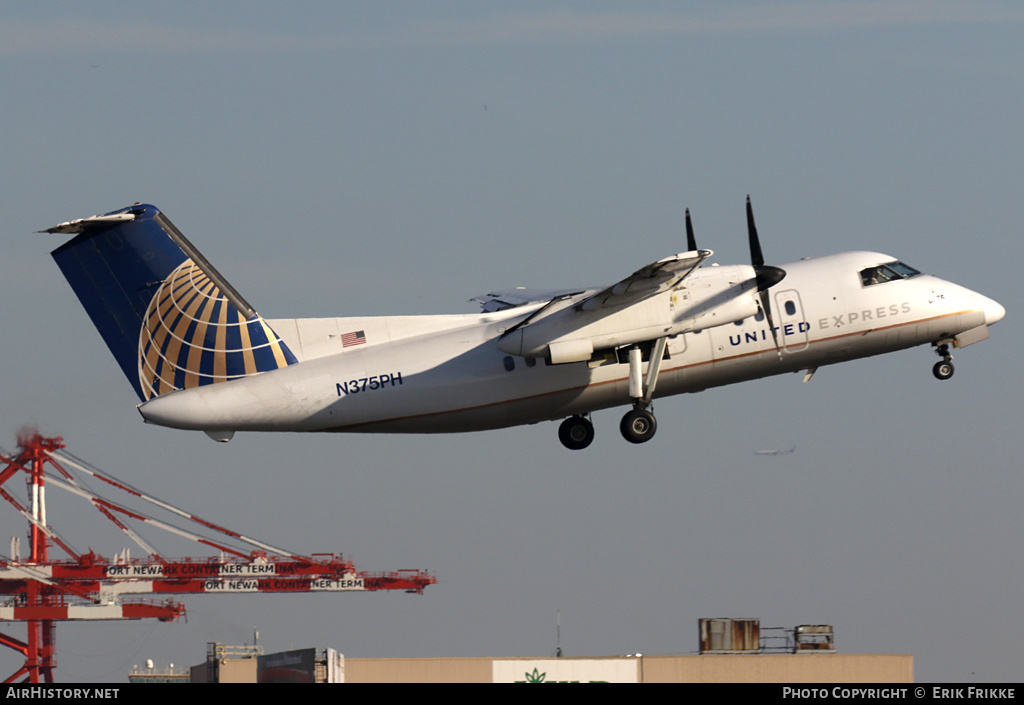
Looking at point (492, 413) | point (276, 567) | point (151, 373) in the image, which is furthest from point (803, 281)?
point (276, 567)

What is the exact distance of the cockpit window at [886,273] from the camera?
2847 centimetres

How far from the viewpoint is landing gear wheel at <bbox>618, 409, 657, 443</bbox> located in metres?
27.9

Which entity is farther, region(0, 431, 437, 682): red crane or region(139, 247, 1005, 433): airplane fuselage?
region(0, 431, 437, 682): red crane

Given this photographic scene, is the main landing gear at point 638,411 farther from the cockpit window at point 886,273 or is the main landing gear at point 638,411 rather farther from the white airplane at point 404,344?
the cockpit window at point 886,273

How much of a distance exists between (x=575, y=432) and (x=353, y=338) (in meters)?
5.91

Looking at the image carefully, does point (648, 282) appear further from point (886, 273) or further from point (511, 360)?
point (886, 273)

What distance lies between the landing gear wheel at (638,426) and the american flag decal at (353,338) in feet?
18.7

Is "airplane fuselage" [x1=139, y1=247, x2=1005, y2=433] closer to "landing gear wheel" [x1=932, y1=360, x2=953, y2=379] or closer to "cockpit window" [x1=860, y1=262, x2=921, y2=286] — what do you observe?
"cockpit window" [x1=860, y1=262, x2=921, y2=286]

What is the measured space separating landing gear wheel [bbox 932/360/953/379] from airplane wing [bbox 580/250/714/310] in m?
7.54

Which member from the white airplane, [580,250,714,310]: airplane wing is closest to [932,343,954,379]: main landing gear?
the white airplane

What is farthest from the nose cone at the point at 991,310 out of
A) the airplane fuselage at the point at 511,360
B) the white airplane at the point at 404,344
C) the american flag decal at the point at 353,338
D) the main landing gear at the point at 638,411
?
→ the american flag decal at the point at 353,338

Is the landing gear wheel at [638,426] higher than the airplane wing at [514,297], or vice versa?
the airplane wing at [514,297]

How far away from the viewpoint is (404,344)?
2706 cm
